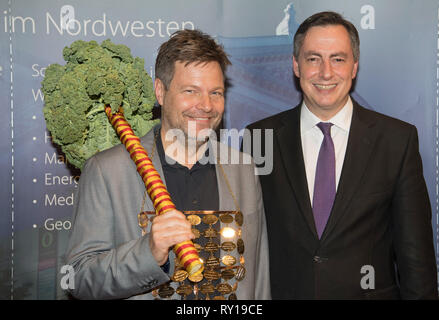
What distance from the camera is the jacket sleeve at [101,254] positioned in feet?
7.48

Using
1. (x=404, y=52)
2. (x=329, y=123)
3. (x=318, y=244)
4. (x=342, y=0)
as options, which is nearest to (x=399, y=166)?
(x=329, y=123)

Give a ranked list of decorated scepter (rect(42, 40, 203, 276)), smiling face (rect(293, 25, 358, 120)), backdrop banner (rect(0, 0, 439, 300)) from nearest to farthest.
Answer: decorated scepter (rect(42, 40, 203, 276)) → smiling face (rect(293, 25, 358, 120)) → backdrop banner (rect(0, 0, 439, 300))

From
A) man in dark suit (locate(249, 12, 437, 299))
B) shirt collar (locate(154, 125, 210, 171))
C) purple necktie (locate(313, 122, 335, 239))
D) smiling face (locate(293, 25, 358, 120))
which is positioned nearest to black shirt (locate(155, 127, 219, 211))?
shirt collar (locate(154, 125, 210, 171))

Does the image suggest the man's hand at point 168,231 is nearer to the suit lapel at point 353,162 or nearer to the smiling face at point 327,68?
the suit lapel at point 353,162

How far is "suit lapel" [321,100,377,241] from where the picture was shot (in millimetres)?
2885

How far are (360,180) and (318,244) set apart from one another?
0.48 meters

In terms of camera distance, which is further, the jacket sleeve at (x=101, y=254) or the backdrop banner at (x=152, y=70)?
the backdrop banner at (x=152, y=70)

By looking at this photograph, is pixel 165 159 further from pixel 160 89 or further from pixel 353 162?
pixel 353 162

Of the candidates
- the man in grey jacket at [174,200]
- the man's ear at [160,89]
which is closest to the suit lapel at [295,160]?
the man in grey jacket at [174,200]

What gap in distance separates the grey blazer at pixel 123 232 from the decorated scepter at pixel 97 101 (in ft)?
0.49

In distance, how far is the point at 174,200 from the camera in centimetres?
263

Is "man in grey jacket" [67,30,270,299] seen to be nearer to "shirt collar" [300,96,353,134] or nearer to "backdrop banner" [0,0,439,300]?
"shirt collar" [300,96,353,134]

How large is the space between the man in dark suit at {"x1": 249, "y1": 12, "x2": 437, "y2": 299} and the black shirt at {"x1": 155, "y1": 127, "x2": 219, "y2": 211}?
539mm

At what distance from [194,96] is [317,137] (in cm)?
99
